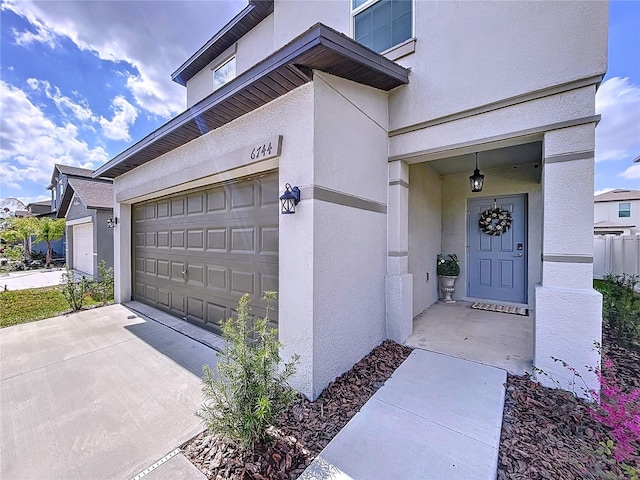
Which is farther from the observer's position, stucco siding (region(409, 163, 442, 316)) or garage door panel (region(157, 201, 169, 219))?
garage door panel (region(157, 201, 169, 219))

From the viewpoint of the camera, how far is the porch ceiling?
4.86 meters

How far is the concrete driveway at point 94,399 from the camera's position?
2.10 metres

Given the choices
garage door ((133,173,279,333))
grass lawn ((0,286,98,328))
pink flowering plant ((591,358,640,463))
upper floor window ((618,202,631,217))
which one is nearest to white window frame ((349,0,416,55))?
garage door ((133,173,279,333))

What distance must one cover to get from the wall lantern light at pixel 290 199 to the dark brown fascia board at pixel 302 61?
1.27 metres

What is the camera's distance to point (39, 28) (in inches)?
232

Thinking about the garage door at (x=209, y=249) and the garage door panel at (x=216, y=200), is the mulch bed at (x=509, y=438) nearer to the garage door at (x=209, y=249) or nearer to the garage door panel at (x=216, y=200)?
the garage door at (x=209, y=249)

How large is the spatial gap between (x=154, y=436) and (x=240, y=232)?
2.67 meters

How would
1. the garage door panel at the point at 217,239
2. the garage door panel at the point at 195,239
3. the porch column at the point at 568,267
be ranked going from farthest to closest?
the garage door panel at the point at 195,239 → the garage door panel at the point at 217,239 → the porch column at the point at 568,267

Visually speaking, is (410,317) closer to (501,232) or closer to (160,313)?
(501,232)

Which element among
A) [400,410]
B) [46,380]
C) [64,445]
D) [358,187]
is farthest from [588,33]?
[46,380]

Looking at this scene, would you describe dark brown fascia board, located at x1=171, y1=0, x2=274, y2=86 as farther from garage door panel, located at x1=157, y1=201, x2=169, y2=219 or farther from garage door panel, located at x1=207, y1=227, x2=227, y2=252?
garage door panel, located at x1=207, y1=227, x2=227, y2=252

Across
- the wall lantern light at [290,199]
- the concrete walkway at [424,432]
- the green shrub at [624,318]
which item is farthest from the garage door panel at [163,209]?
the green shrub at [624,318]

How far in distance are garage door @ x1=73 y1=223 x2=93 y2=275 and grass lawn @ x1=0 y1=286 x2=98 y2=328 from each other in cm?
353

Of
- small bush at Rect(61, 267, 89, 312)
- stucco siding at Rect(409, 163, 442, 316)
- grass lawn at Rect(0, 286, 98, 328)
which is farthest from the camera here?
small bush at Rect(61, 267, 89, 312)
